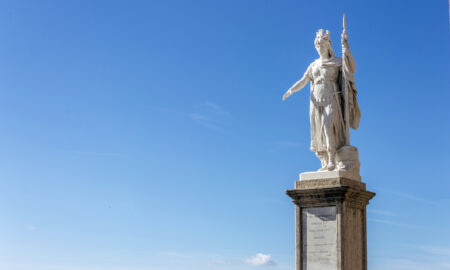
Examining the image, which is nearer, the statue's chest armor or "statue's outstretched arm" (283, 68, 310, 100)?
the statue's chest armor

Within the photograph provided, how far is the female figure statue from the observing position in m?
18.7

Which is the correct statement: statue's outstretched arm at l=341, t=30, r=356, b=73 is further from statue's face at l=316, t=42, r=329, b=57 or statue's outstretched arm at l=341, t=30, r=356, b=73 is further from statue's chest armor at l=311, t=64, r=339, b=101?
statue's face at l=316, t=42, r=329, b=57

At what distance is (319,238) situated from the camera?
705 inches

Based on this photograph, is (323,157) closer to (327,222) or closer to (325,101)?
(325,101)

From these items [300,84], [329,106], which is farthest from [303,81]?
[329,106]

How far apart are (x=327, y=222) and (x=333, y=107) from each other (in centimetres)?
302

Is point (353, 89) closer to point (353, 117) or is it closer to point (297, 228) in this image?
point (353, 117)

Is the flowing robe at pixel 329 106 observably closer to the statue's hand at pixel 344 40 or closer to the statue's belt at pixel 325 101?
the statue's belt at pixel 325 101

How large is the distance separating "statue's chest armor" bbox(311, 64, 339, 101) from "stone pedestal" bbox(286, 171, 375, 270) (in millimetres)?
2155

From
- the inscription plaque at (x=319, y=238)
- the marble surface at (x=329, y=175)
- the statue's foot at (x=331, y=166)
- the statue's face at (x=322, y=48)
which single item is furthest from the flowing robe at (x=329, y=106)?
the inscription plaque at (x=319, y=238)

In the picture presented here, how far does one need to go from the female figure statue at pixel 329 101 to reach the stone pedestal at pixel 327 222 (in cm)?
70

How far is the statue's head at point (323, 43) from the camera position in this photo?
1922 centimetres

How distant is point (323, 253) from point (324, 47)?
548 cm

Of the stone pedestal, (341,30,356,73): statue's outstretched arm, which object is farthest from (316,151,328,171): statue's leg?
(341,30,356,73): statue's outstretched arm
